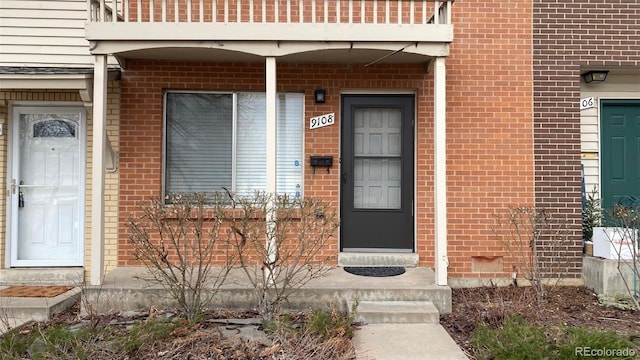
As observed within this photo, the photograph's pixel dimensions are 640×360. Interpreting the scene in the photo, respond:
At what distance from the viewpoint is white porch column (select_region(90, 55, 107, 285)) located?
5191 millimetres

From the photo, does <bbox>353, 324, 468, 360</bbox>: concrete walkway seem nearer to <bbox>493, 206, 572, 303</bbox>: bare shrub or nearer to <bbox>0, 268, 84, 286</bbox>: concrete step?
<bbox>493, 206, 572, 303</bbox>: bare shrub

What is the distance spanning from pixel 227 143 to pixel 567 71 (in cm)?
460

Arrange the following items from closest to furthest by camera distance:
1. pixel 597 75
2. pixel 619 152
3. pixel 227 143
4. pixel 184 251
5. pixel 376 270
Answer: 1. pixel 184 251
2. pixel 376 270
3. pixel 227 143
4. pixel 597 75
5. pixel 619 152

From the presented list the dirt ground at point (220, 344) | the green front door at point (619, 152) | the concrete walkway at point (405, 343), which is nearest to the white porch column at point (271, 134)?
the dirt ground at point (220, 344)

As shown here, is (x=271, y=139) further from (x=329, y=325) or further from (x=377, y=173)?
(x=329, y=325)

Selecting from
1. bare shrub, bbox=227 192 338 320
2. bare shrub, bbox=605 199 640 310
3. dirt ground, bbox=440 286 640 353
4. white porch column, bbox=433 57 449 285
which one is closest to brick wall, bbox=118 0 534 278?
dirt ground, bbox=440 286 640 353

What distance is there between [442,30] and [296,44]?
5.31 ft

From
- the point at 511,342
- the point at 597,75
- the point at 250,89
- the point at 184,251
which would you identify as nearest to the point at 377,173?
the point at 250,89

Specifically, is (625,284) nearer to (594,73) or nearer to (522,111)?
(522,111)

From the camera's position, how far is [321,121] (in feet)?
20.7

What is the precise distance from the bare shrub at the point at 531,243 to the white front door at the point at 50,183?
5543 millimetres

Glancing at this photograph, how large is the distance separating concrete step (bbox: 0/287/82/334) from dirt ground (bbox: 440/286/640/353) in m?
4.06

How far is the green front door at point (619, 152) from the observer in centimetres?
686

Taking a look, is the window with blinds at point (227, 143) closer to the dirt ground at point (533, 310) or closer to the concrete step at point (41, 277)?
the concrete step at point (41, 277)
